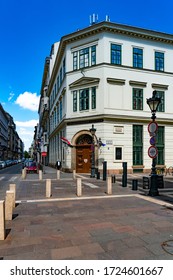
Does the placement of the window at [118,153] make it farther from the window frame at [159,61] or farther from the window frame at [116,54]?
the window frame at [159,61]

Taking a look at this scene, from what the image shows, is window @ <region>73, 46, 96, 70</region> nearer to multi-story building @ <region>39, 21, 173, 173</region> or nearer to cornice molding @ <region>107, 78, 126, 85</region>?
multi-story building @ <region>39, 21, 173, 173</region>

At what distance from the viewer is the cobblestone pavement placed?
174 inches

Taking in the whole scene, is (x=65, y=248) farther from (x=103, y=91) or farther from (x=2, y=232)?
(x=103, y=91)

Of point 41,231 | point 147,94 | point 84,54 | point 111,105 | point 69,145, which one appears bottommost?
point 41,231

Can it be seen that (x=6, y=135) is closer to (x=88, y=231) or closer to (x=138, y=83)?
(x=138, y=83)

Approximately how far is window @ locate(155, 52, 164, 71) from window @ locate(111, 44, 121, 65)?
4997mm

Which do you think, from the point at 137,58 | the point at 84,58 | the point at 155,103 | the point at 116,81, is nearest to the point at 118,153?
the point at 116,81

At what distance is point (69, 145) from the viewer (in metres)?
25.2

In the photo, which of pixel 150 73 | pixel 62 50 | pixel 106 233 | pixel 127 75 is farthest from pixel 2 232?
pixel 62 50

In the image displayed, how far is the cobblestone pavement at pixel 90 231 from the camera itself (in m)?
4.43

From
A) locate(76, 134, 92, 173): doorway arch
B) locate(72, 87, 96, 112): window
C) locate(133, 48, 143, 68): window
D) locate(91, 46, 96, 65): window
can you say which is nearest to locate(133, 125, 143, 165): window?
locate(76, 134, 92, 173): doorway arch

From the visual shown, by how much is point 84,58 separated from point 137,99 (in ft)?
25.5

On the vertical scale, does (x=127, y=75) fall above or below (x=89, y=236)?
above
